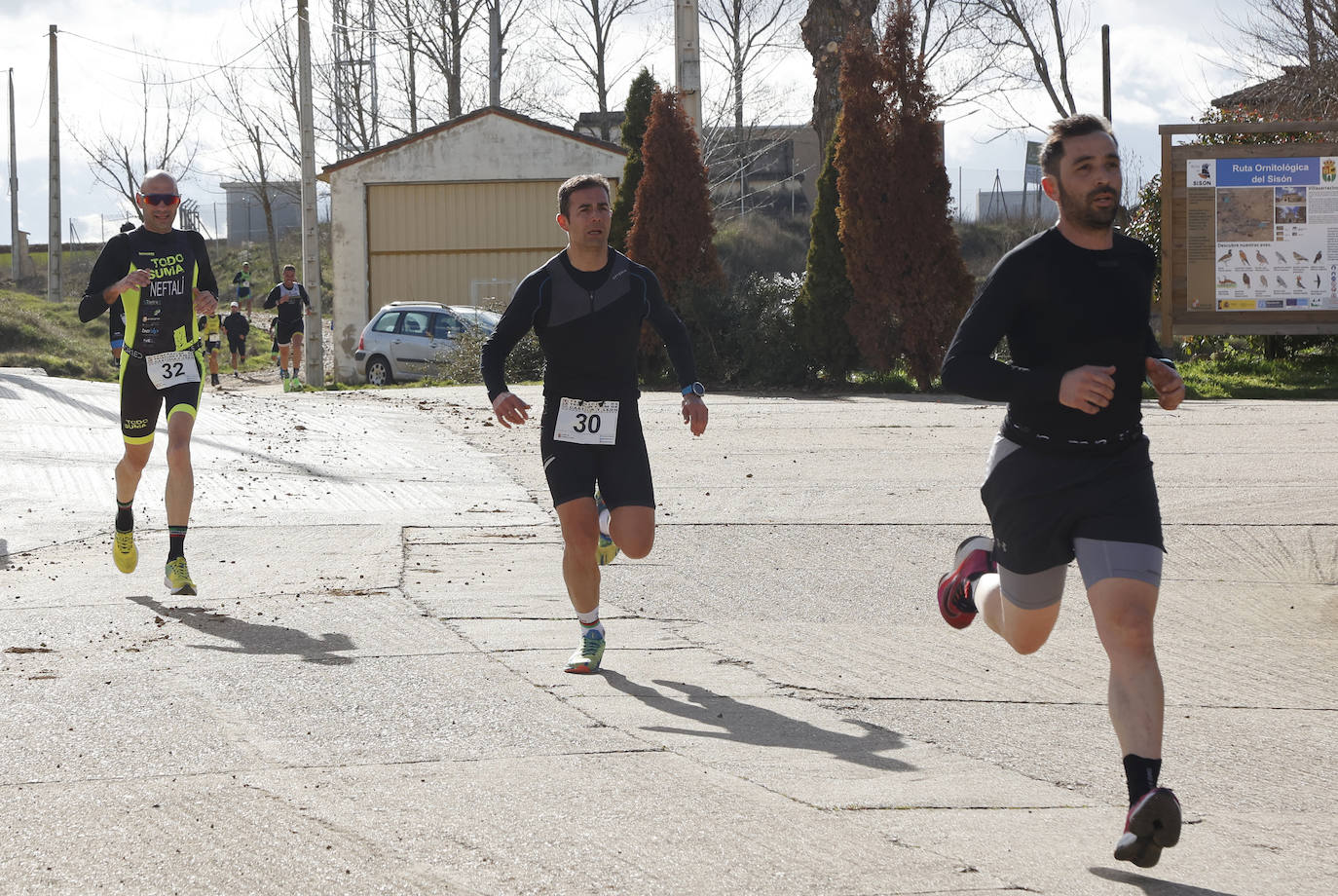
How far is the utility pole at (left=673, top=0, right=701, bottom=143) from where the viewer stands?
21.2 metres

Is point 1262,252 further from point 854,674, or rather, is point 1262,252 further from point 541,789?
point 541,789

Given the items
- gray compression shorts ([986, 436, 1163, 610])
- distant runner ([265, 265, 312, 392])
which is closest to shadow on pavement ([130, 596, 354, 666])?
gray compression shorts ([986, 436, 1163, 610])

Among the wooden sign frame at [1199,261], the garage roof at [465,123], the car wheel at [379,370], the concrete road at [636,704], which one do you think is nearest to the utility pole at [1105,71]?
the garage roof at [465,123]

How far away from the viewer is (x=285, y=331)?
26.0 metres

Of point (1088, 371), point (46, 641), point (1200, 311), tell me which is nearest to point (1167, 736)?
point (1088, 371)

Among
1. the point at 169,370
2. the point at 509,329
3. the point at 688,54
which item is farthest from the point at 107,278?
the point at 688,54

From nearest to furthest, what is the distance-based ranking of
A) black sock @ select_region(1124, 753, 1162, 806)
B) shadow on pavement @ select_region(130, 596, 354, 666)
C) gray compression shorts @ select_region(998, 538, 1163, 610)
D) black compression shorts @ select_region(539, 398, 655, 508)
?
1. black sock @ select_region(1124, 753, 1162, 806)
2. gray compression shorts @ select_region(998, 538, 1163, 610)
3. black compression shorts @ select_region(539, 398, 655, 508)
4. shadow on pavement @ select_region(130, 596, 354, 666)

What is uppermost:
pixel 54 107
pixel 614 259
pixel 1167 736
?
pixel 54 107

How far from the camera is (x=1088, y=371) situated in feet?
12.4

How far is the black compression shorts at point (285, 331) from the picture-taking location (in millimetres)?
25859

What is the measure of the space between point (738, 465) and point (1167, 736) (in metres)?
7.77

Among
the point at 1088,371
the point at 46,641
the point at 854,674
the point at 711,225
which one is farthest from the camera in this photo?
the point at 711,225

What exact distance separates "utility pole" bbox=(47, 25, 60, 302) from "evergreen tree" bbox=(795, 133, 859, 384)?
3231 centimetres

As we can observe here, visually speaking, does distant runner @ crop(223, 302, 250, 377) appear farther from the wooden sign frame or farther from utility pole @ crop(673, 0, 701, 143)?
the wooden sign frame
